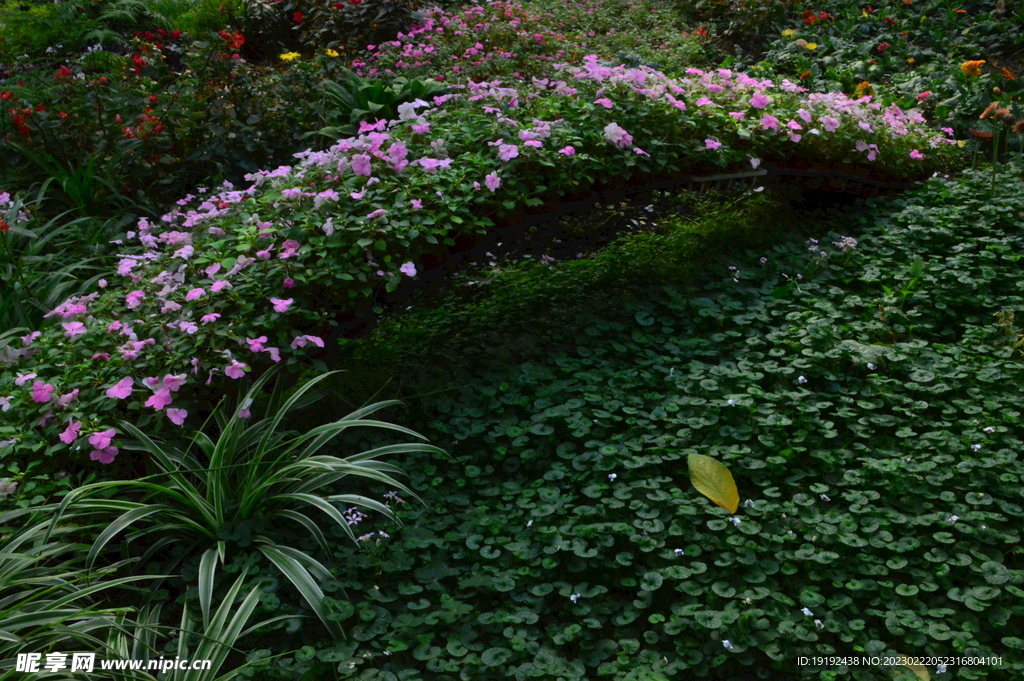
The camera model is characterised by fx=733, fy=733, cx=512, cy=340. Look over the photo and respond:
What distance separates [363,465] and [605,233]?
2557 mm

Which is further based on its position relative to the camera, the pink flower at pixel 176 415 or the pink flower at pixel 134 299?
the pink flower at pixel 134 299

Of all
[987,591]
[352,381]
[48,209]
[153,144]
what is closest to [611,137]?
[352,381]

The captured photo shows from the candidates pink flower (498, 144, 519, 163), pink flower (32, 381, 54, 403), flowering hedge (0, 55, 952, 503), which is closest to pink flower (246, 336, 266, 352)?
flowering hedge (0, 55, 952, 503)

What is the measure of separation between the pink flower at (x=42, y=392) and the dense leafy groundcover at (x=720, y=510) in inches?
48.5

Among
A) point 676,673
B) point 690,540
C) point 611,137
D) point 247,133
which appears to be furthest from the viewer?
point 247,133

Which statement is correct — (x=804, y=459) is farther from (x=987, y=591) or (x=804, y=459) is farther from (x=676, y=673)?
(x=676, y=673)

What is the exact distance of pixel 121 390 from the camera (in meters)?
2.66

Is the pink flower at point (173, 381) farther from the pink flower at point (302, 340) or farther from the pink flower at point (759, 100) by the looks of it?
the pink flower at point (759, 100)

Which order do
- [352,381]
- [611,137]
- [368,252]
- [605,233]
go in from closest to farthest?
[368,252] < [352,381] < [611,137] < [605,233]

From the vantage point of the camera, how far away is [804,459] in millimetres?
2924

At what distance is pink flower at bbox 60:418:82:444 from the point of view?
8.41ft

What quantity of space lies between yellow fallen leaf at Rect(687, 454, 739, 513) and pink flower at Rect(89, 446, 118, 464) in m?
2.10

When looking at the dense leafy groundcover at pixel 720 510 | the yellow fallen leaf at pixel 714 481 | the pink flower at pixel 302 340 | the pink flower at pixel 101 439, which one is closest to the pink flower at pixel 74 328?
the pink flower at pixel 101 439

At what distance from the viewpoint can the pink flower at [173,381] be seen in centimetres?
272
